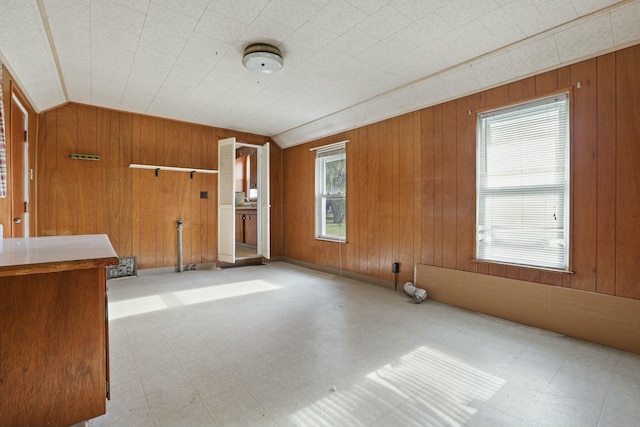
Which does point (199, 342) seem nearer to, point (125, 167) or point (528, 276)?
point (528, 276)

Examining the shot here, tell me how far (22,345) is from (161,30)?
95.3 inches

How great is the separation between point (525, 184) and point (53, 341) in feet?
12.4

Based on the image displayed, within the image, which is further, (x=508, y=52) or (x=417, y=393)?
(x=508, y=52)

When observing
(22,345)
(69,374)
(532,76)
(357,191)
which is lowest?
(69,374)

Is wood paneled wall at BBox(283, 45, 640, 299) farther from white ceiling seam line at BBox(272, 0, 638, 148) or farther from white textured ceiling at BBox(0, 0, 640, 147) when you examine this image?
white textured ceiling at BBox(0, 0, 640, 147)

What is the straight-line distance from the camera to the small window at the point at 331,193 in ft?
17.0

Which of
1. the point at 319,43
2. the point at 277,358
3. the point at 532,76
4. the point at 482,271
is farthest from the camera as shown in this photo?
the point at 482,271

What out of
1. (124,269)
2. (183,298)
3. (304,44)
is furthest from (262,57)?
(124,269)

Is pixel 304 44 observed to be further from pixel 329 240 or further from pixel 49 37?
pixel 329 240

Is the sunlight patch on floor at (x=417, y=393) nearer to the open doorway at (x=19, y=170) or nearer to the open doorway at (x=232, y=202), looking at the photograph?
the open doorway at (x=19, y=170)

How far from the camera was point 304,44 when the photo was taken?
2.75 metres

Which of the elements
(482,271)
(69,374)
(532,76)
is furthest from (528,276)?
(69,374)

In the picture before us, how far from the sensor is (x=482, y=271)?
3348mm

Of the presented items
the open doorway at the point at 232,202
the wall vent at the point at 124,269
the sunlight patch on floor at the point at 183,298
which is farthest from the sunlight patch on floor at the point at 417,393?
the wall vent at the point at 124,269
